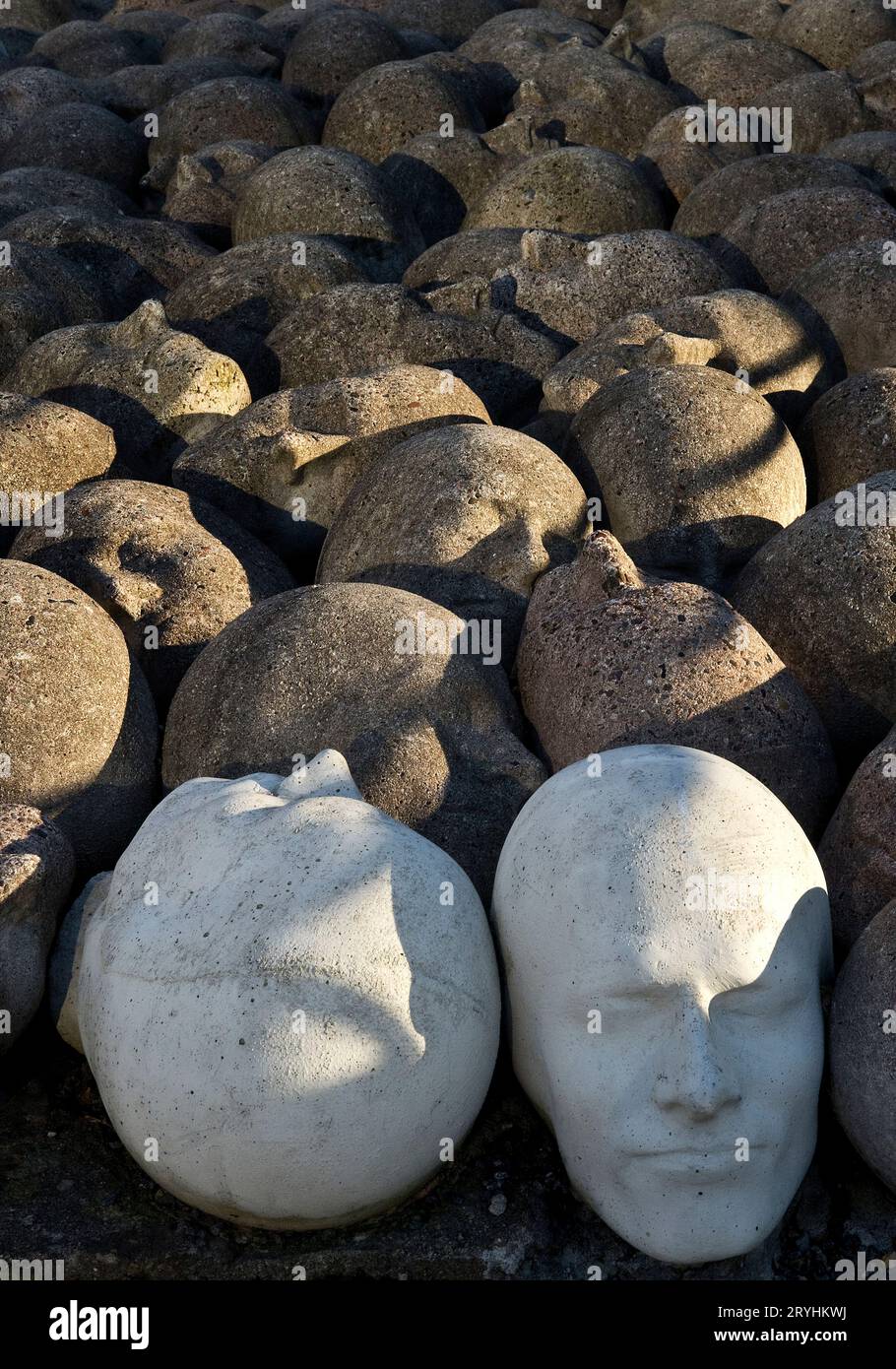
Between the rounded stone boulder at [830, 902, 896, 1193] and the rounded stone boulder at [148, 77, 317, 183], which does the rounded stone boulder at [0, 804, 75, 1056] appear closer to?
the rounded stone boulder at [830, 902, 896, 1193]

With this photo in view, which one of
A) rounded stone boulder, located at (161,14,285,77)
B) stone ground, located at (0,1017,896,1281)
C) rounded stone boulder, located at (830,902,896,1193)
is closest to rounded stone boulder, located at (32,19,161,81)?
rounded stone boulder, located at (161,14,285,77)

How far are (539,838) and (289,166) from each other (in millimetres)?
7178

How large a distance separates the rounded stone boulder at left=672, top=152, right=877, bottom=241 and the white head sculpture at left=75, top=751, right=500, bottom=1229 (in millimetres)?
6579

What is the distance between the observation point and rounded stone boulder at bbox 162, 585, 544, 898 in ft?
14.6

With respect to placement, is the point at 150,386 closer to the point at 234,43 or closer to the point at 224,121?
the point at 224,121

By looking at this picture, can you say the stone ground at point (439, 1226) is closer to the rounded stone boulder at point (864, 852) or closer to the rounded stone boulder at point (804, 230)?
the rounded stone boulder at point (864, 852)

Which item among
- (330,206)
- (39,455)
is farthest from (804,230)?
(39,455)

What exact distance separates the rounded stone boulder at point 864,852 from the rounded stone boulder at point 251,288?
488cm

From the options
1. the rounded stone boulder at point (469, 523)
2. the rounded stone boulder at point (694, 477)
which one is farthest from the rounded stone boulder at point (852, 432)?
the rounded stone boulder at point (469, 523)

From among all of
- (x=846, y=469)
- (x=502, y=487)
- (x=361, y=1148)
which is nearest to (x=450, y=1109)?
(x=361, y=1148)

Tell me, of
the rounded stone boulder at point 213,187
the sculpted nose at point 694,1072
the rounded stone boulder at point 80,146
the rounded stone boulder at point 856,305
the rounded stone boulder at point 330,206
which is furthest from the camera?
the rounded stone boulder at point 80,146

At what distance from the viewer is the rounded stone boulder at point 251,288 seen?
8250 millimetres

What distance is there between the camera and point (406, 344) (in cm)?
748

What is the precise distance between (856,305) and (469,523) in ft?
10.3
